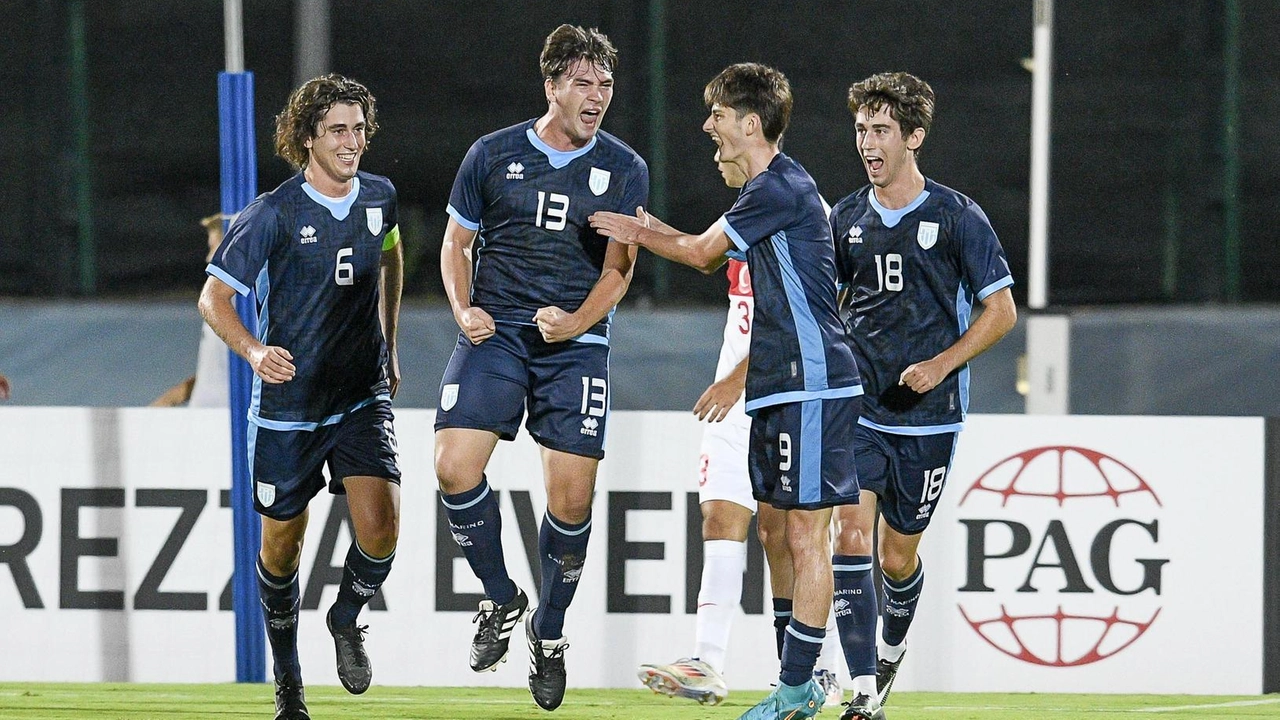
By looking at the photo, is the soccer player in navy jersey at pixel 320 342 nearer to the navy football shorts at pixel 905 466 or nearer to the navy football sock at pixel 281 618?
the navy football sock at pixel 281 618

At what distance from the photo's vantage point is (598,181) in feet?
17.7

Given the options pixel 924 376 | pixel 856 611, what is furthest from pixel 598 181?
pixel 856 611

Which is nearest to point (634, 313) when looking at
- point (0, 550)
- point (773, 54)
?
point (773, 54)

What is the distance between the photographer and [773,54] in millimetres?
11062

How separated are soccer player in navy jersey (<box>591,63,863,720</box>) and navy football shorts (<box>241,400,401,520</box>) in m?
1.07

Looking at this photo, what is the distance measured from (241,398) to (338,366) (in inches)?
65.0

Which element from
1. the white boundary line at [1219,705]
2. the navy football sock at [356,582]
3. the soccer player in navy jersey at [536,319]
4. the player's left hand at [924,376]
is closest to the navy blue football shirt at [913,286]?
the player's left hand at [924,376]

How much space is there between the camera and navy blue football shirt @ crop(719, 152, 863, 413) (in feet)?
16.5

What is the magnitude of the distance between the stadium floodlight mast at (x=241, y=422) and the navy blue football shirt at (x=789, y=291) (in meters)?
2.61

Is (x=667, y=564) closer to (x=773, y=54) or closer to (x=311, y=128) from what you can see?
(x=311, y=128)

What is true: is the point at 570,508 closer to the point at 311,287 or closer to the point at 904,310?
the point at 311,287

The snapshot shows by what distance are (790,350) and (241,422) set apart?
280cm

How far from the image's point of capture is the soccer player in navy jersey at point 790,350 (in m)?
5.03

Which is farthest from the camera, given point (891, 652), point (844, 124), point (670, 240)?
point (844, 124)
